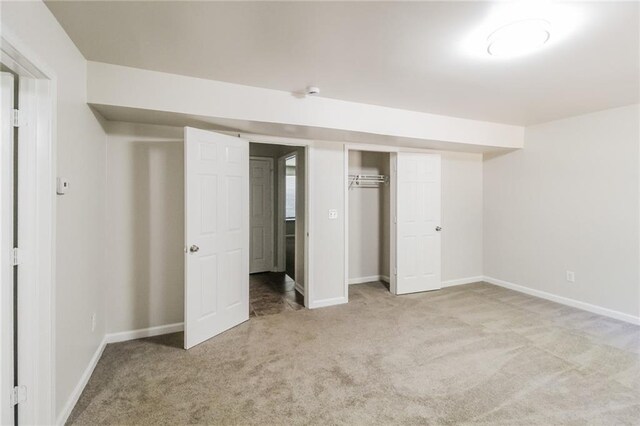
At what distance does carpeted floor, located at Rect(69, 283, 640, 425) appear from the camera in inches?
76.6

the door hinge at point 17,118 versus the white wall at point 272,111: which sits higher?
the white wall at point 272,111

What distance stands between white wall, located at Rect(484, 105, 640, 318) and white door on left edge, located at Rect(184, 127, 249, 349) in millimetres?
3906

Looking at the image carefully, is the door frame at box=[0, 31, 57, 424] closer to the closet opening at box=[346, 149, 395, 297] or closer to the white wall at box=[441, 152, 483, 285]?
the closet opening at box=[346, 149, 395, 297]

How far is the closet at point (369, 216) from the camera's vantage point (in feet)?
16.1

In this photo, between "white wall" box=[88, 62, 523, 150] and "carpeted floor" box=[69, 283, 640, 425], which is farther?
"white wall" box=[88, 62, 523, 150]

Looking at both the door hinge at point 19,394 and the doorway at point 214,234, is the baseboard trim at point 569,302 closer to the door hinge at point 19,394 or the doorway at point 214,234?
the doorway at point 214,234

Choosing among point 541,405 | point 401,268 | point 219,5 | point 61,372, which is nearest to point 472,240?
point 401,268

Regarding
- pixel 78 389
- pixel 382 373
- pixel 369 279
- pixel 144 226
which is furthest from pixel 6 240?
pixel 369 279

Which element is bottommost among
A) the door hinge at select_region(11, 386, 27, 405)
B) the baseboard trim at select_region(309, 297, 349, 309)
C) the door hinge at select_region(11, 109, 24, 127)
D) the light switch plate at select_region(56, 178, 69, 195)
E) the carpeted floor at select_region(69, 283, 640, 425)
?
the carpeted floor at select_region(69, 283, 640, 425)

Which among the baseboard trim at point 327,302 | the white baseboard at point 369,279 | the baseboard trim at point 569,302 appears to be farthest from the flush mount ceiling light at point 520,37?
the white baseboard at point 369,279

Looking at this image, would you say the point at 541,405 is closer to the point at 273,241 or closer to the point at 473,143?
the point at 473,143

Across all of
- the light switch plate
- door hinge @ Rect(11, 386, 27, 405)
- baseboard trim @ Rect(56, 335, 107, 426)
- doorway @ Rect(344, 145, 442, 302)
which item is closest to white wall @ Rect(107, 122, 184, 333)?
baseboard trim @ Rect(56, 335, 107, 426)

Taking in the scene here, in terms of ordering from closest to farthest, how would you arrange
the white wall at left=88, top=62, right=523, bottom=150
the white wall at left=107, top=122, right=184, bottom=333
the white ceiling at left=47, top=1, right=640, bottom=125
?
the white ceiling at left=47, top=1, right=640, bottom=125
the white wall at left=88, top=62, right=523, bottom=150
the white wall at left=107, top=122, right=184, bottom=333

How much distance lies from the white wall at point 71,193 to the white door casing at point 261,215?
9.77ft
